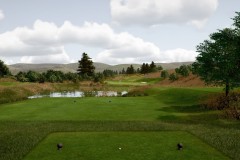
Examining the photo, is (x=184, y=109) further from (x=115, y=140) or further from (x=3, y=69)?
(x=3, y=69)

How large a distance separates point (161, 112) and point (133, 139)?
13545 millimetres

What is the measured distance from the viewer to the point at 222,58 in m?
31.0

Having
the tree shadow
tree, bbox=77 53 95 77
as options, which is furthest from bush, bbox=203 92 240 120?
tree, bbox=77 53 95 77

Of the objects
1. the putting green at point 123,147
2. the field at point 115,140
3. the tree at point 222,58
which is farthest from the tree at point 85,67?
the putting green at point 123,147

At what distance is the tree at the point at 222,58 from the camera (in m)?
30.0

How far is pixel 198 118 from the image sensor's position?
25828 millimetres

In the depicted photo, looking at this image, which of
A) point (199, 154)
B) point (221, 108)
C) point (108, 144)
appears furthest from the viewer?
point (221, 108)

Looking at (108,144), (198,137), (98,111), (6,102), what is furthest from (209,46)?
(6,102)

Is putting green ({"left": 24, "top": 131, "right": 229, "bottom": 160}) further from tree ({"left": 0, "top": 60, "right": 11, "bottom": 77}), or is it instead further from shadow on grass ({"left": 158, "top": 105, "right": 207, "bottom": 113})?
tree ({"left": 0, "top": 60, "right": 11, "bottom": 77})

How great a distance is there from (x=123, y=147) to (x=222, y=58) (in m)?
20.7

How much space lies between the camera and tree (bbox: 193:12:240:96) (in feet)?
98.4

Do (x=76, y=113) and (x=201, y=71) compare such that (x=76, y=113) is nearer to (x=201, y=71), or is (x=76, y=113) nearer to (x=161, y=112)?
(x=161, y=112)

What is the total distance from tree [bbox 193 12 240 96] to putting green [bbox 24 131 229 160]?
50.4 feet

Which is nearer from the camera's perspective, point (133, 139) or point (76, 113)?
point (133, 139)
